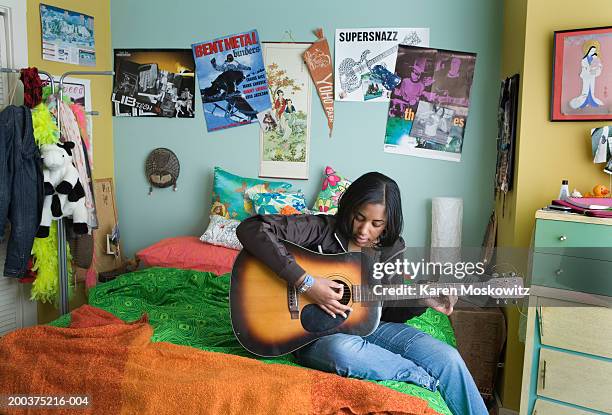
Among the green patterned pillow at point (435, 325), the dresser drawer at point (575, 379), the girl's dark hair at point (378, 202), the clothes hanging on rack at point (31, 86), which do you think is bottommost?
the dresser drawer at point (575, 379)

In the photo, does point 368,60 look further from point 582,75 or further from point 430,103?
point 582,75

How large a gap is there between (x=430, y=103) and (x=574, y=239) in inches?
54.3

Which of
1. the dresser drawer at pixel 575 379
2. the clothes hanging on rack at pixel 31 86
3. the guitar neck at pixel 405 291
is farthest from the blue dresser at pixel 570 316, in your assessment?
the clothes hanging on rack at pixel 31 86

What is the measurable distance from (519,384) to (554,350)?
490 mm

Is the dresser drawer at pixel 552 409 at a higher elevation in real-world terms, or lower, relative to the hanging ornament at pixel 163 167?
lower

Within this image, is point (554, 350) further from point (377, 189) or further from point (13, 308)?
point (13, 308)

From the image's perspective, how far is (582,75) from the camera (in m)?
2.43

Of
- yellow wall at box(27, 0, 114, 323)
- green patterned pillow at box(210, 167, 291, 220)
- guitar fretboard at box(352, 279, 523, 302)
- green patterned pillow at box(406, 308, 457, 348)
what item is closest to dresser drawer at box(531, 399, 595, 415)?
green patterned pillow at box(406, 308, 457, 348)

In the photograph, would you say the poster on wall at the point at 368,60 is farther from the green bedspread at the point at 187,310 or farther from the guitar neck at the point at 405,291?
the guitar neck at the point at 405,291

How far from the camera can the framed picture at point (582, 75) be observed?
2379 mm

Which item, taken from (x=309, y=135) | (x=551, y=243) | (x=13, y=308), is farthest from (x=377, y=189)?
(x=13, y=308)

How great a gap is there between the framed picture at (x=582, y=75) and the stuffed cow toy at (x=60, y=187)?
2.37 m

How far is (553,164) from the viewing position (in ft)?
8.36

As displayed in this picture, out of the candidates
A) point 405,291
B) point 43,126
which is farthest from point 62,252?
point 405,291
